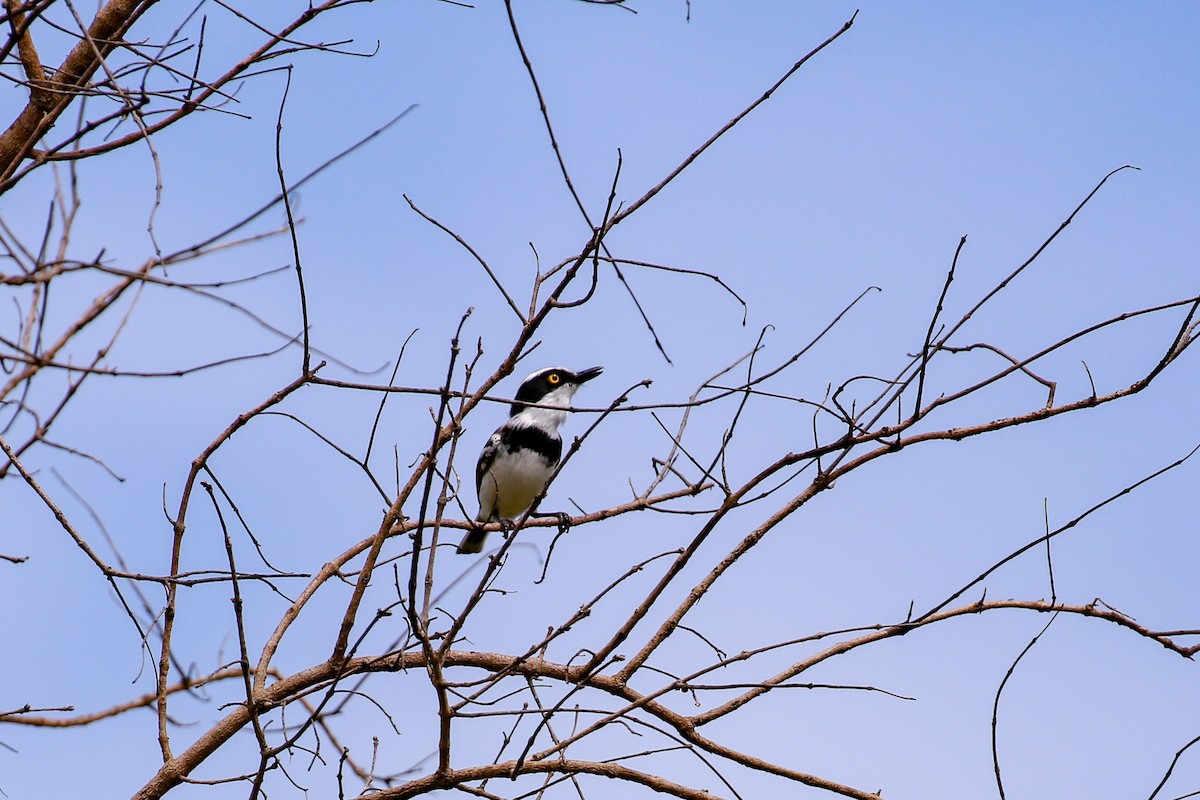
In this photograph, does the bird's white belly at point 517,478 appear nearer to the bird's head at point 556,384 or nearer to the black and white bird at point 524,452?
the black and white bird at point 524,452

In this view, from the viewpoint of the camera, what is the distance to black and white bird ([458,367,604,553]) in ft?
23.7

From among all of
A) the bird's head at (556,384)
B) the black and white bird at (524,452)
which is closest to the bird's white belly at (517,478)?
the black and white bird at (524,452)

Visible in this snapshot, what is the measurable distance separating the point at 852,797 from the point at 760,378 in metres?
1.17

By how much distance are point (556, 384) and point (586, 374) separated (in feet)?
0.75

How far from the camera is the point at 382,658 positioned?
11.5ft

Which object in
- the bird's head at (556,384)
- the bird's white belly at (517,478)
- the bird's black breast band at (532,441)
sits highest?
the bird's head at (556,384)

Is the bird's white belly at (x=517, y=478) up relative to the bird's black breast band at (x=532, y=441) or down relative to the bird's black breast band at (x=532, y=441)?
down

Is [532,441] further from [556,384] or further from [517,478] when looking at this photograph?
[556,384]

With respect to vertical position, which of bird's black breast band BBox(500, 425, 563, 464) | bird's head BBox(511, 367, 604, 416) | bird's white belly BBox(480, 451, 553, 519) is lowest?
bird's white belly BBox(480, 451, 553, 519)

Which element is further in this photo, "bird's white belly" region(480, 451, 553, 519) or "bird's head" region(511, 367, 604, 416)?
"bird's head" region(511, 367, 604, 416)

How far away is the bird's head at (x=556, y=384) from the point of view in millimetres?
7625

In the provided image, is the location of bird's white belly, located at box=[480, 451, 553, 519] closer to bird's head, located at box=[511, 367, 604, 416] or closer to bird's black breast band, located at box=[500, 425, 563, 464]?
bird's black breast band, located at box=[500, 425, 563, 464]

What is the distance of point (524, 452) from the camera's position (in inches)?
284

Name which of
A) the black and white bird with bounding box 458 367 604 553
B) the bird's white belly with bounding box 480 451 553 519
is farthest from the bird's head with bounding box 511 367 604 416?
the bird's white belly with bounding box 480 451 553 519
